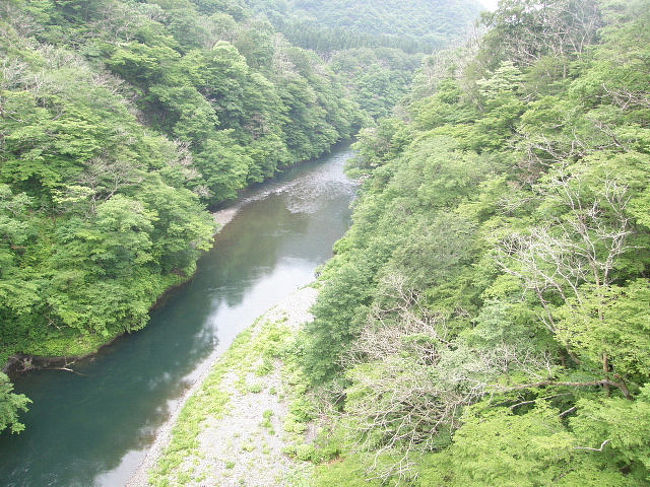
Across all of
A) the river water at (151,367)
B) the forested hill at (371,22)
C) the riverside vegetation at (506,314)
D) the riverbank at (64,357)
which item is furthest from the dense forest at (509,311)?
the forested hill at (371,22)

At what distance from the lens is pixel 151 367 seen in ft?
60.8

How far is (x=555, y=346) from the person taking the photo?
898 cm

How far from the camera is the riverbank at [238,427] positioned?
1297 centimetres

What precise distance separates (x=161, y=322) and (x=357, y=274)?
40.2 ft

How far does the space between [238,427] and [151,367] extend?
6.24 meters

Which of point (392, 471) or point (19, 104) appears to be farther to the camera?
point (19, 104)

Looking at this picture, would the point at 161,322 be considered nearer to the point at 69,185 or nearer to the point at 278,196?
the point at 69,185

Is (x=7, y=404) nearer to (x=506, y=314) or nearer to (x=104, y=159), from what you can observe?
(x=104, y=159)

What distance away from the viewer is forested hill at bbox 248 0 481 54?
8844cm

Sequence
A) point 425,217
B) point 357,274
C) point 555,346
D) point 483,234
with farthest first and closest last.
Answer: point 425,217, point 357,274, point 483,234, point 555,346

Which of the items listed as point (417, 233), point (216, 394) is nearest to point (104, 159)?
point (216, 394)

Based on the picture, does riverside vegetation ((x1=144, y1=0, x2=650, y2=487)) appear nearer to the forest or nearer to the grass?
the forest

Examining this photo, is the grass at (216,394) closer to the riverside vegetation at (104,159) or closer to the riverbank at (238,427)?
the riverbank at (238,427)

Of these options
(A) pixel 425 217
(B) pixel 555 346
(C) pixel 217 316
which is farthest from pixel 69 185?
(B) pixel 555 346
